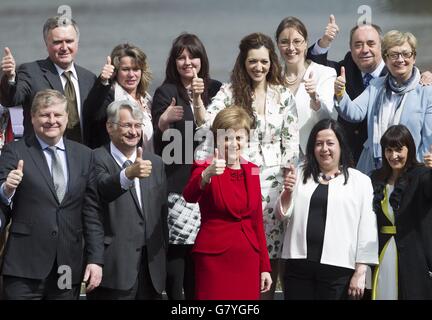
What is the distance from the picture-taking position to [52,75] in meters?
5.67

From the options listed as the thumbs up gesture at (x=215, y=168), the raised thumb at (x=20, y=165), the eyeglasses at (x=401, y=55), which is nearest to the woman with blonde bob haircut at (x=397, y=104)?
the eyeglasses at (x=401, y=55)

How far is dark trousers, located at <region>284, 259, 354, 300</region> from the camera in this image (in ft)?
17.3

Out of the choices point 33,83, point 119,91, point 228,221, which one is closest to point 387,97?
point 228,221

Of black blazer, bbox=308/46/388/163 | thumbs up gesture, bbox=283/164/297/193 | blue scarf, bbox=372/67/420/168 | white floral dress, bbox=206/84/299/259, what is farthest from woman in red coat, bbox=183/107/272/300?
black blazer, bbox=308/46/388/163

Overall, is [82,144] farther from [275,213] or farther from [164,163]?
[275,213]

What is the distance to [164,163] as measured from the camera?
5609 mm

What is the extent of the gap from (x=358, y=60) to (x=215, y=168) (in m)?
1.74

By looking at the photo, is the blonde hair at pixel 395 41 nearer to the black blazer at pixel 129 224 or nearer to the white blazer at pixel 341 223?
the white blazer at pixel 341 223

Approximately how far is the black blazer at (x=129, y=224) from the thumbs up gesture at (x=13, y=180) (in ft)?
1.46

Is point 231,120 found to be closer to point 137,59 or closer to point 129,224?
point 129,224

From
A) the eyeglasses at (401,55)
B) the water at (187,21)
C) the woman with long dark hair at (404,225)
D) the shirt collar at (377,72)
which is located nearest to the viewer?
the woman with long dark hair at (404,225)

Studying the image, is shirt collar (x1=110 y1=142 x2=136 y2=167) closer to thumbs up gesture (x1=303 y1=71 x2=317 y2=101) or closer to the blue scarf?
thumbs up gesture (x1=303 y1=71 x2=317 y2=101)

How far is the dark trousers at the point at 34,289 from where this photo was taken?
4.94m

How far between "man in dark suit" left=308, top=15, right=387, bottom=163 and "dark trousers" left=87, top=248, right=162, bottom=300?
1683mm
